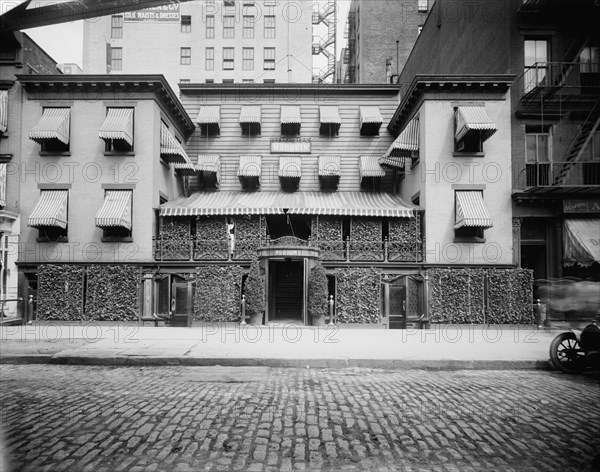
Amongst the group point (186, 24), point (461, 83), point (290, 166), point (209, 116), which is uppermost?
point (186, 24)

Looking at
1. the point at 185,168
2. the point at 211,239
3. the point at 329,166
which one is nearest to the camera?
the point at 211,239

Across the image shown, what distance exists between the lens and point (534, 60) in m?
19.9

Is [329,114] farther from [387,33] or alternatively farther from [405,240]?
[387,33]

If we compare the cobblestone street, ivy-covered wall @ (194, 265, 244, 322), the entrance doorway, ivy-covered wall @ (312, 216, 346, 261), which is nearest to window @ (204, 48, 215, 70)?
ivy-covered wall @ (312, 216, 346, 261)

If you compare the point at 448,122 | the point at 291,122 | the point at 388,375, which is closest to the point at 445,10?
the point at 448,122

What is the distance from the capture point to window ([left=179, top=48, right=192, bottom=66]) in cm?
4162

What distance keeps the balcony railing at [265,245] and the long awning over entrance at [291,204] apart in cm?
138

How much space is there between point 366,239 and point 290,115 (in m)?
9.35

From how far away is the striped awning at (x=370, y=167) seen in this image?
22.8 meters

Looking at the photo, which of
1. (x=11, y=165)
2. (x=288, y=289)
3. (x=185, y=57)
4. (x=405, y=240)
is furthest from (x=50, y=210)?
(x=185, y=57)

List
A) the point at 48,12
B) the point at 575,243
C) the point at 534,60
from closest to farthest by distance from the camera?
the point at 48,12
the point at 575,243
the point at 534,60

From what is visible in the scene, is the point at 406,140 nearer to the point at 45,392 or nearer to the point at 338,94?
the point at 338,94

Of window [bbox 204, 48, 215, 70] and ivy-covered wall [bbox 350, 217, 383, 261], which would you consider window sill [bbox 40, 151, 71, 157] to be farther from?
window [bbox 204, 48, 215, 70]

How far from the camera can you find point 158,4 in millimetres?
2246
